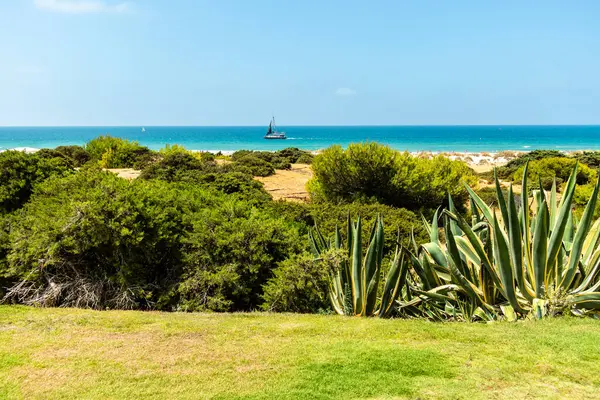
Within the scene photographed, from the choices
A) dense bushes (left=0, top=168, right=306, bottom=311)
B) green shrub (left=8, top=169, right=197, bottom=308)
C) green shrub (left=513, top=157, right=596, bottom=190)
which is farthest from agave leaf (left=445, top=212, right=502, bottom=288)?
green shrub (left=513, top=157, right=596, bottom=190)

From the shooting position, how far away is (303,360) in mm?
5109

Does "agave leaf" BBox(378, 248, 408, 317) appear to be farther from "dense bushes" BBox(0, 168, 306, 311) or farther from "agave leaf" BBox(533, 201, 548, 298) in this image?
"dense bushes" BBox(0, 168, 306, 311)

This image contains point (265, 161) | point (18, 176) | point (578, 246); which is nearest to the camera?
point (578, 246)

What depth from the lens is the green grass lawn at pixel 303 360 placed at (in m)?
4.35

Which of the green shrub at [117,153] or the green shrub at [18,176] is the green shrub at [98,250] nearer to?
the green shrub at [18,176]

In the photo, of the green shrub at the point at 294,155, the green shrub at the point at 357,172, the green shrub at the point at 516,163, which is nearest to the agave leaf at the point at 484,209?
the green shrub at the point at 357,172

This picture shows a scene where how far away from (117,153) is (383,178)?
24115 mm

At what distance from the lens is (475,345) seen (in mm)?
5391

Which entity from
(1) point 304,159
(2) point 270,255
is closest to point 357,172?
(2) point 270,255

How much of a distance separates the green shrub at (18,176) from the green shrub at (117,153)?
20.9 m

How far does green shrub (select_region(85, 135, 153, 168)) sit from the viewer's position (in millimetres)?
35656

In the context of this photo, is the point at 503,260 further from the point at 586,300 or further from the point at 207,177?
the point at 207,177

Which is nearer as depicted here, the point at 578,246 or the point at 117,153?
the point at 578,246

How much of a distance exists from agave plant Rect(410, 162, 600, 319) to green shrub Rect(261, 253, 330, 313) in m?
2.05
